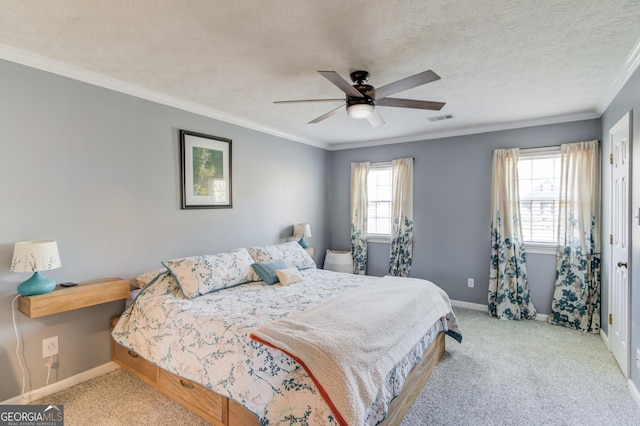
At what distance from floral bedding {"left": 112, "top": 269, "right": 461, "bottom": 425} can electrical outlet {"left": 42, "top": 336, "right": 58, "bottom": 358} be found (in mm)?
389

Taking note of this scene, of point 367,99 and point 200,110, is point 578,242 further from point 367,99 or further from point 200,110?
point 200,110

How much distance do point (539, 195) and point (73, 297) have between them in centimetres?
504

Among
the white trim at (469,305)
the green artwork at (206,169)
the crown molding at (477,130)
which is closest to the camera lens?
the green artwork at (206,169)

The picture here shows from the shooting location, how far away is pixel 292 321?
2.04 m

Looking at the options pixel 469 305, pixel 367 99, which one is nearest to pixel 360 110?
pixel 367 99

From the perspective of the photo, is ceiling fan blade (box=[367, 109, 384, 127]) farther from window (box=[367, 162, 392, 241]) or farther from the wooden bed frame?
window (box=[367, 162, 392, 241])

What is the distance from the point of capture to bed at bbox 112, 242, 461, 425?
168 centimetres

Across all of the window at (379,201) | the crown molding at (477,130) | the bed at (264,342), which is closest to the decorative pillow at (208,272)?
the bed at (264,342)

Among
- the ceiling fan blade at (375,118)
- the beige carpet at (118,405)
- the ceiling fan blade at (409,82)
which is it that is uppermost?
the ceiling fan blade at (409,82)

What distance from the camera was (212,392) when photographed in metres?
2.05

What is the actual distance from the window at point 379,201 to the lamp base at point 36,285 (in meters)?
4.17

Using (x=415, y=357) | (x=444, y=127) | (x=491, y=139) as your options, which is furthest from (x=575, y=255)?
(x=415, y=357)

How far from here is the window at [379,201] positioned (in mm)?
5250

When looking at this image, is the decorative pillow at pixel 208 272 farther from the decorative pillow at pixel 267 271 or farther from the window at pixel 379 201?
the window at pixel 379 201
